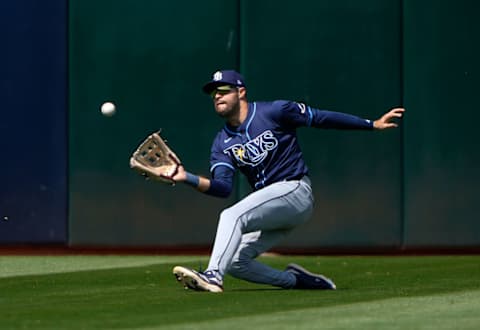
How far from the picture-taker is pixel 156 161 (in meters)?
8.47

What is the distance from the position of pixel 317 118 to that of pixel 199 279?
4.19 feet

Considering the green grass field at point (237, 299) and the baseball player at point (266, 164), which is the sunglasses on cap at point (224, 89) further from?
the green grass field at point (237, 299)

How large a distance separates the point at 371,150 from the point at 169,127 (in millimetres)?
1921

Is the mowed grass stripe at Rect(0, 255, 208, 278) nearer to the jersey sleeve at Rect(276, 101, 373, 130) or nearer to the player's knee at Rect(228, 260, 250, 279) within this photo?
the player's knee at Rect(228, 260, 250, 279)

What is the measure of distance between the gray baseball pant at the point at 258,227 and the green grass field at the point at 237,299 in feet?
0.47

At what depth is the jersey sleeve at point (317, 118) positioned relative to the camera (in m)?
8.89

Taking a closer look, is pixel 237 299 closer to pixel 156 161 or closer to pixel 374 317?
pixel 156 161

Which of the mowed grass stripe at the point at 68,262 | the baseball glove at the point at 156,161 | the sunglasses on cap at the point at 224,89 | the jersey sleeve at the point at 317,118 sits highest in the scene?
the sunglasses on cap at the point at 224,89

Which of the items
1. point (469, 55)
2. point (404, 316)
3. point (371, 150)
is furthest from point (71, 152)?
point (404, 316)

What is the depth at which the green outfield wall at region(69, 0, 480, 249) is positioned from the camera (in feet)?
44.1

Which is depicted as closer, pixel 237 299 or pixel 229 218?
pixel 237 299

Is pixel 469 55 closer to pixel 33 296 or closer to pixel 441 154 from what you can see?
pixel 441 154

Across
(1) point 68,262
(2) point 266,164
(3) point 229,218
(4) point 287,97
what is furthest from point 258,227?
(4) point 287,97

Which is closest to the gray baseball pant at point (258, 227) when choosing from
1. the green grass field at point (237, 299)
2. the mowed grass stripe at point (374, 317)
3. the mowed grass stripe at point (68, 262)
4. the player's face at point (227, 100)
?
the green grass field at point (237, 299)
